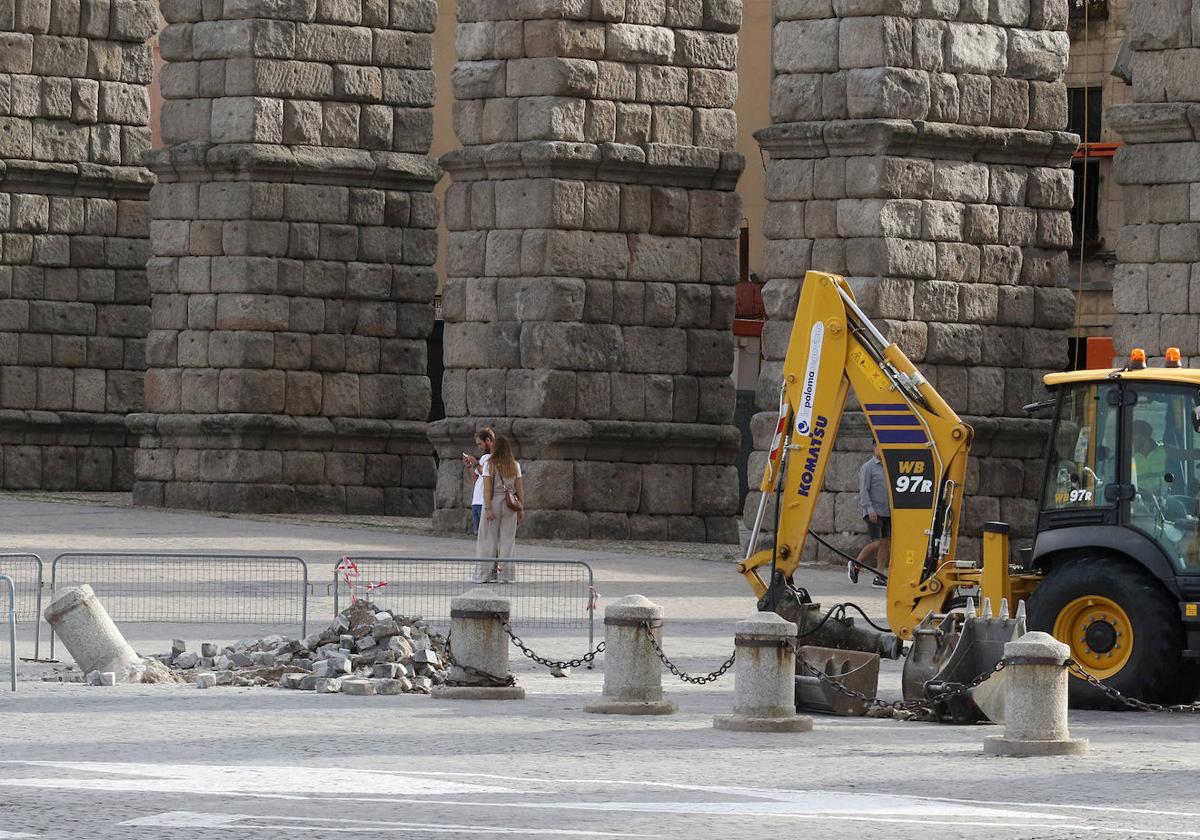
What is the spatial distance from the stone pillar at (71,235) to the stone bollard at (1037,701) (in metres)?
22.8

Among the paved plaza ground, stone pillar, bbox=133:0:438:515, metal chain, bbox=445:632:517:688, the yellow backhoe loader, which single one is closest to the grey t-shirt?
Result: the paved plaza ground

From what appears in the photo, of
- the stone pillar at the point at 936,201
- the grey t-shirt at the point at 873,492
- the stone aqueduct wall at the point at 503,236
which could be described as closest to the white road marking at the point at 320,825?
the grey t-shirt at the point at 873,492

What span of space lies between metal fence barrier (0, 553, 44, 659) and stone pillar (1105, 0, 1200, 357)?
29.9ft

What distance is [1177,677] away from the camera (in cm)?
1620

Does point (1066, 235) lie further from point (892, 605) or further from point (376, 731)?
point (376, 731)

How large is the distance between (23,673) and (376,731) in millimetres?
3855

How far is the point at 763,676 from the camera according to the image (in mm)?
14516

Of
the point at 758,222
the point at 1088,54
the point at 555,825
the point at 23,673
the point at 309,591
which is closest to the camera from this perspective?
the point at 555,825

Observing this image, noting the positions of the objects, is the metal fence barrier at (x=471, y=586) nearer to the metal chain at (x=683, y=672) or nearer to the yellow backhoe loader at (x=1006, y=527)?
the yellow backhoe loader at (x=1006, y=527)

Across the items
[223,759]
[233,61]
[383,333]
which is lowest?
[223,759]

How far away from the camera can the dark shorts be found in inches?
932

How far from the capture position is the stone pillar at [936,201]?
2591 cm

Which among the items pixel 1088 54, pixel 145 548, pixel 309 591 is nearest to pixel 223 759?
pixel 309 591

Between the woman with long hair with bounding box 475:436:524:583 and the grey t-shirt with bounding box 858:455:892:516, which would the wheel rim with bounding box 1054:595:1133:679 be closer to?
the grey t-shirt with bounding box 858:455:892:516
